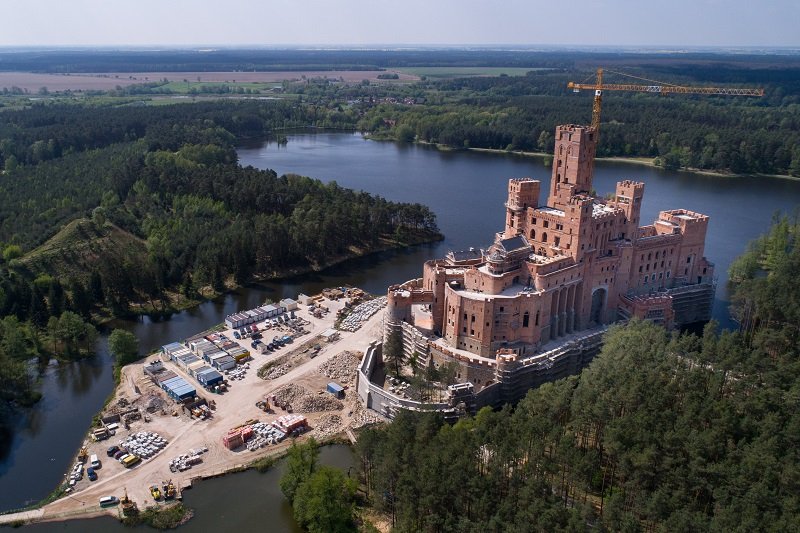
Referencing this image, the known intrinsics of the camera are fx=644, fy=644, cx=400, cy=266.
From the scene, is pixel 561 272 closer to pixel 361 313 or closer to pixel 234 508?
pixel 361 313

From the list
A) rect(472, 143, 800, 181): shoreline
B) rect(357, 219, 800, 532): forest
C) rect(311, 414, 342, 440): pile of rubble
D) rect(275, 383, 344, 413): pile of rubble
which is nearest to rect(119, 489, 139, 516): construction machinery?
rect(311, 414, 342, 440): pile of rubble

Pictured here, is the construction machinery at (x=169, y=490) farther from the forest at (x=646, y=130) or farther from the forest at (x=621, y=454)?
the forest at (x=646, y=130)

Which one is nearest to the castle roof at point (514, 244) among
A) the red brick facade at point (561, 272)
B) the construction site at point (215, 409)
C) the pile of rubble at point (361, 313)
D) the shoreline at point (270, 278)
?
the red brick facade at point (561, 272)

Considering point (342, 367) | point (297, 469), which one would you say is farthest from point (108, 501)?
point (342, 367)

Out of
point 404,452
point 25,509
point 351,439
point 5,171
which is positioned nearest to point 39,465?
point 25,509

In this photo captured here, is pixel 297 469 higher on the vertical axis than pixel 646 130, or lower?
lower

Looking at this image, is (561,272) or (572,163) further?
(572,163)

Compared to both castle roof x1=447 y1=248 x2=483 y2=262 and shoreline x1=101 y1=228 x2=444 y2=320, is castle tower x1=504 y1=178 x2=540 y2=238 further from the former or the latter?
shoreline x1=101 y1=228 x2=444 y2=320
